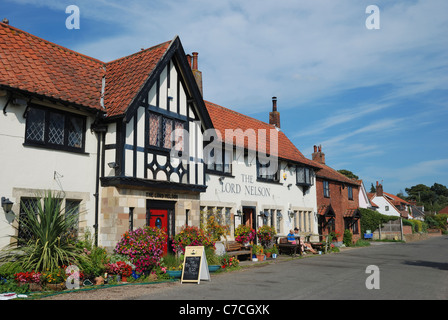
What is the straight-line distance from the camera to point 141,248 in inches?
490

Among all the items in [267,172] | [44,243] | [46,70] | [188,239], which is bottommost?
[188,239]

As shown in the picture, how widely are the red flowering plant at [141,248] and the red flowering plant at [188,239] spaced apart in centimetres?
147

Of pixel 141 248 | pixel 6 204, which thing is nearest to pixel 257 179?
pixel 141 248

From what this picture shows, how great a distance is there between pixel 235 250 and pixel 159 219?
4.74 meters

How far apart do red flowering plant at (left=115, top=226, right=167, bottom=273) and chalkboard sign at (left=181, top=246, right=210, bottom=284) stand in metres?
1.11

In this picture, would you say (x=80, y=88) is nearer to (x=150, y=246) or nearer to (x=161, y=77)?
(x=161, y=77)

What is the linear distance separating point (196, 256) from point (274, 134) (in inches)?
603

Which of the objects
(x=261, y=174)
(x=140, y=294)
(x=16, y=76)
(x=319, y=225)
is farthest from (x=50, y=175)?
(x=319, y=225)

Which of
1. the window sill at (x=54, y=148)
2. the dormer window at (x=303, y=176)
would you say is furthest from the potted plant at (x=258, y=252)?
the window sill at (x=54, y=148)

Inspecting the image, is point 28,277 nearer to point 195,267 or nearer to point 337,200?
point 195,267

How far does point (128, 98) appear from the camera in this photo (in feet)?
44.7

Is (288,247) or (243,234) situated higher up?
(243,234)

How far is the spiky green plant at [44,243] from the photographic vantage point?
34.2ft

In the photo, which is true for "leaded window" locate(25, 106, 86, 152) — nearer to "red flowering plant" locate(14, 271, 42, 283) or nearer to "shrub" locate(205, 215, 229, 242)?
"red flowering plant" locate(14, 271, 42, 283)
